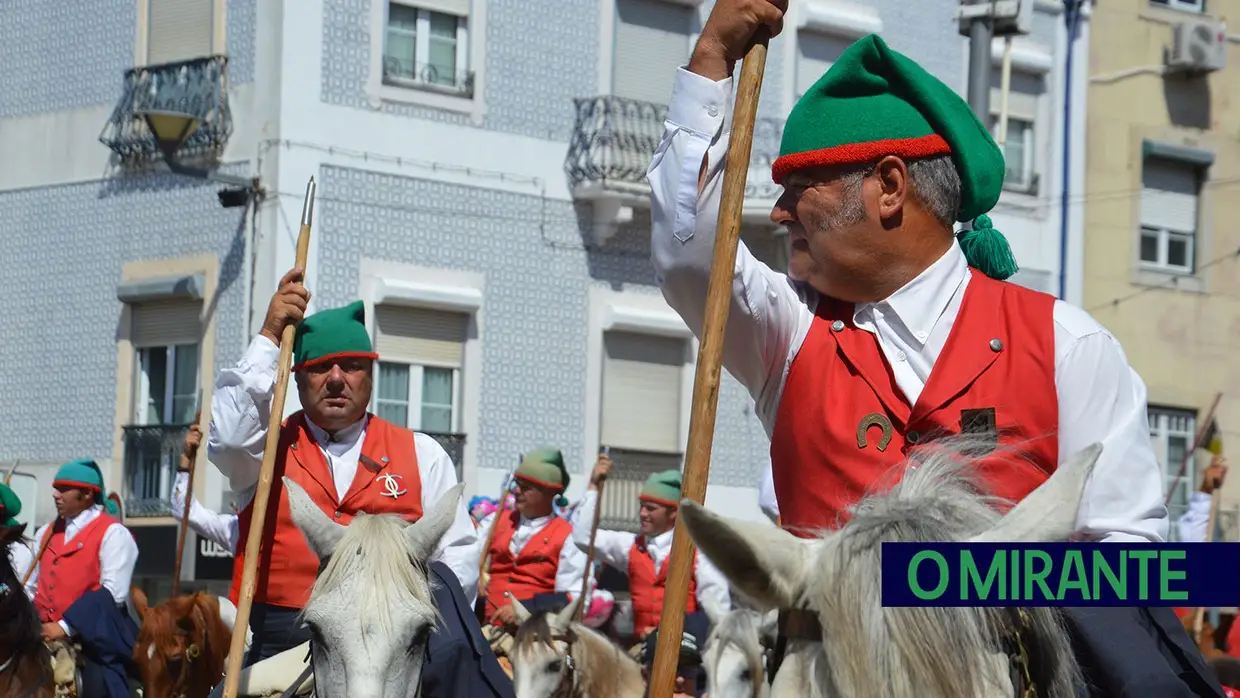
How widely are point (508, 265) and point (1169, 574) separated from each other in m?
21.4

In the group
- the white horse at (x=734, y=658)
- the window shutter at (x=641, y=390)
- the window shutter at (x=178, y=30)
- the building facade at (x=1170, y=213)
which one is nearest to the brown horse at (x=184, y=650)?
the white horse at (x=734, y=658)

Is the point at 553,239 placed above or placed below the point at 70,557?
above

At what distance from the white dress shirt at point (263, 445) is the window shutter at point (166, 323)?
613 inches

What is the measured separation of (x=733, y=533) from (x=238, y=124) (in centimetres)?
2040

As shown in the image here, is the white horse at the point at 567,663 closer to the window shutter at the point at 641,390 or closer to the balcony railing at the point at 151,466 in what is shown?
the balcony railing at the point at 151,466

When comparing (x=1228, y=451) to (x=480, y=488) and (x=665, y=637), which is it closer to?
(x=480, y=488)

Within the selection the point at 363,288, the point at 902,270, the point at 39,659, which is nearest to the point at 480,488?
the point at 363,288

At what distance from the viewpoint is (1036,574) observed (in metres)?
2.51

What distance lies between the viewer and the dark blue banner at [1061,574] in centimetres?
232

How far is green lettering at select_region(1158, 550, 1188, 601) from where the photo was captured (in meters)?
A: 2.34

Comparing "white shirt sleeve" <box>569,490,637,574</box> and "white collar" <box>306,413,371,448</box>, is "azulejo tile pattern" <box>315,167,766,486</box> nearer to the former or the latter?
"white shirt sleeve" <box>569,490,637,574</box>

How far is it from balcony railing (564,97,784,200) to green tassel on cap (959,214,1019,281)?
1935 centimetres

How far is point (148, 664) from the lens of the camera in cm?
1236

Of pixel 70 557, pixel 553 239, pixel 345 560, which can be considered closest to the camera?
pixel 345 560
